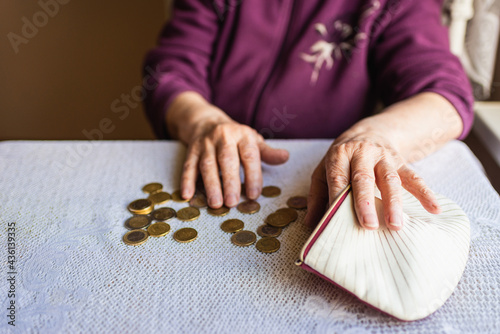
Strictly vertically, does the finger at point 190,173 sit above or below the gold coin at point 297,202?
below

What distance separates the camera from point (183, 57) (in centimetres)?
100

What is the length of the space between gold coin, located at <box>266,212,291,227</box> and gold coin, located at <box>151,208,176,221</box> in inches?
5.7

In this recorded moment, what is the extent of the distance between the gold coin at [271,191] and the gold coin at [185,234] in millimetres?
145

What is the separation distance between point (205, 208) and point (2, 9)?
1.65 m

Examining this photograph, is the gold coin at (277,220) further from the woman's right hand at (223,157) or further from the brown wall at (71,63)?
the brown wall at (71,63)

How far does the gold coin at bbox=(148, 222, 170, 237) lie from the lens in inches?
21.1

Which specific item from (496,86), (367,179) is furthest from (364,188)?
(496,86)

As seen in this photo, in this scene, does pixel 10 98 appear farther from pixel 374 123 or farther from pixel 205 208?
pixel 374 123

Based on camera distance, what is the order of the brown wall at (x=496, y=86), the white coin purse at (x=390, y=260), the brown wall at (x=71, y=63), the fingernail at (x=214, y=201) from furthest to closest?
the brown wall at (x=71, y=63) → the brown wall at (x=496, y=86) → the fingernail at (x=214, y=201) → the white coin purse at (x=390, y=260)

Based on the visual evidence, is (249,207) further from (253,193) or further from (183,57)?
(183,57)

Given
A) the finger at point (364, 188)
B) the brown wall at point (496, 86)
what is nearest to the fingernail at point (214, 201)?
the finger at point (364, 188)

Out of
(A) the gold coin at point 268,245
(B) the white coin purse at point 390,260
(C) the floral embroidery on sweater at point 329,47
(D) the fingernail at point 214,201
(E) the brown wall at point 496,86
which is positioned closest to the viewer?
(B) the white coin purse at point 390,260

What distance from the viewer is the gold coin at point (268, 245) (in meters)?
0.50

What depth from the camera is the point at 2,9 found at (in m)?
1.69
